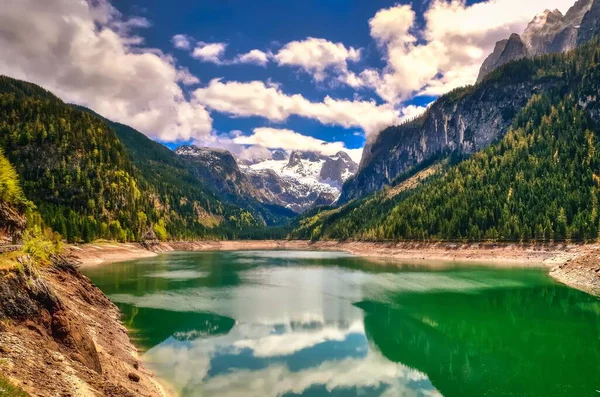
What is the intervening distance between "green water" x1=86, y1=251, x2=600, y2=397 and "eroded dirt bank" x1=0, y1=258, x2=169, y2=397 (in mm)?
3930

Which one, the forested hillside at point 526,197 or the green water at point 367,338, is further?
the forested hillside at point 526,197

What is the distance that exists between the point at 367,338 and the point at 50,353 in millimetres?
28532

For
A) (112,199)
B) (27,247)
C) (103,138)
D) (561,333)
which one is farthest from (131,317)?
(103,138)

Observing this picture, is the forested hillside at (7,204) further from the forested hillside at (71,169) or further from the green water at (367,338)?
the forested hillside at (71,169)

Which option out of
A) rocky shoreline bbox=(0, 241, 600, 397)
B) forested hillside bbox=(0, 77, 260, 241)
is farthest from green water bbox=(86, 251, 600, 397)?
forested hillside bbox=(0, 77, 260, 241)

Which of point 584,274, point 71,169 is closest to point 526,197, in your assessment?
point 584,274

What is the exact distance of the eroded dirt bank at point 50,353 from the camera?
48.3ft

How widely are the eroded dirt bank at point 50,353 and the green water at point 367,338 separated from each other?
3.93 metres

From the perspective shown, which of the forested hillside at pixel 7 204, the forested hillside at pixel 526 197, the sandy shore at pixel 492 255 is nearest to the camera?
the forested hillside at pixel 7 204

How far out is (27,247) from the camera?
79.2 feet

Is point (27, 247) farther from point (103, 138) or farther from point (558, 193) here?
point (103, 138)

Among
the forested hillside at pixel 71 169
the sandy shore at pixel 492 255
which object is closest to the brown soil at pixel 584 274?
the sandy shore at pixel 492 255

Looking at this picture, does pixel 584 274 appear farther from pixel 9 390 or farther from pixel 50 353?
pixel 9 390

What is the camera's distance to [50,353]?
17.2 metres
